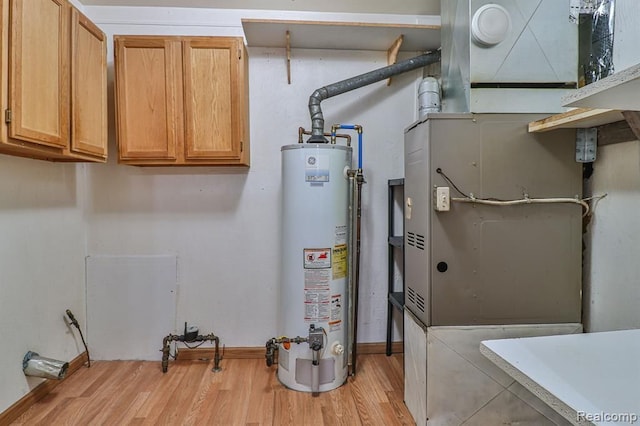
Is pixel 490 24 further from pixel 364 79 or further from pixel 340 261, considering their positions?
pixel 340 261

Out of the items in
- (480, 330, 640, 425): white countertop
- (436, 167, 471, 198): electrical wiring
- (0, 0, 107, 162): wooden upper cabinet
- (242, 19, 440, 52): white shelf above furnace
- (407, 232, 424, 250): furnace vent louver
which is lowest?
(480, 330, 640, 425): white countertop

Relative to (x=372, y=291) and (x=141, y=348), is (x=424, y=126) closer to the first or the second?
(x=372, y=291)

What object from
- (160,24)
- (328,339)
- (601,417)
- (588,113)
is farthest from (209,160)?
(601,417)

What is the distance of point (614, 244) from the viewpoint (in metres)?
1.57

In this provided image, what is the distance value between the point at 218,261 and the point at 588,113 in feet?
7.39

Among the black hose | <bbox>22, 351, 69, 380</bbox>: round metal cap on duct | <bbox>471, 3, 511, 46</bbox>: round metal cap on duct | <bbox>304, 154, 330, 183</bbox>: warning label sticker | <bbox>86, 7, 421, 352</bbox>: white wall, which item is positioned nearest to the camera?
<bbox>471, 3, 511, 46</bbox>: round metal cap on duct

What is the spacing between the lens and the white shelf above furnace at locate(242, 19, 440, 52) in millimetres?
2240

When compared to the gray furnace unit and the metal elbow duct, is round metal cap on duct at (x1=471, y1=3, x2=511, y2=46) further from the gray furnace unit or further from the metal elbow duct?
the metal elbow duct

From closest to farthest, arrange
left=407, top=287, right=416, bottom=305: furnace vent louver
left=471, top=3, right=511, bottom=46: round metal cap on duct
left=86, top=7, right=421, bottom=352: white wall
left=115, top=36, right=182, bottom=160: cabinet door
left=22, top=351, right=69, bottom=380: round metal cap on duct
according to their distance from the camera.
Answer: left=471, top=3, right=511, bottom=46: round metal cap on duct
left=407, top=287, right=416, bottom=305: furnace vent louver
left=22, top=351, right=69, bottom=380: round metal cap on duct
left=115, top=36, right=182, bottom=160: cabinet door
left=86, top=7, right=421, bottom=352: white wall

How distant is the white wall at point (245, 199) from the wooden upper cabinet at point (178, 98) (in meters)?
0.31

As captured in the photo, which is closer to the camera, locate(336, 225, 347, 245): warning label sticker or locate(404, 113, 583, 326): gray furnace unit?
locate(404, 113, 583, 326): gray furnace unit

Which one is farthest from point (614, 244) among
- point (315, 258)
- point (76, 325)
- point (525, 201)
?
point (76, 325)

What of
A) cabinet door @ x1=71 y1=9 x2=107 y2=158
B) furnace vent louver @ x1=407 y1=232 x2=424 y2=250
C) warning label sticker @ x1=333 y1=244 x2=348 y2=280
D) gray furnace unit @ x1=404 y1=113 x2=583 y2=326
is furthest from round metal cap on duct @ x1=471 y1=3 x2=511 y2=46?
cabinet door @ x1=71 y1=9 x2=107 y2=158

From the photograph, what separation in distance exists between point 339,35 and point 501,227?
1.59 meters
